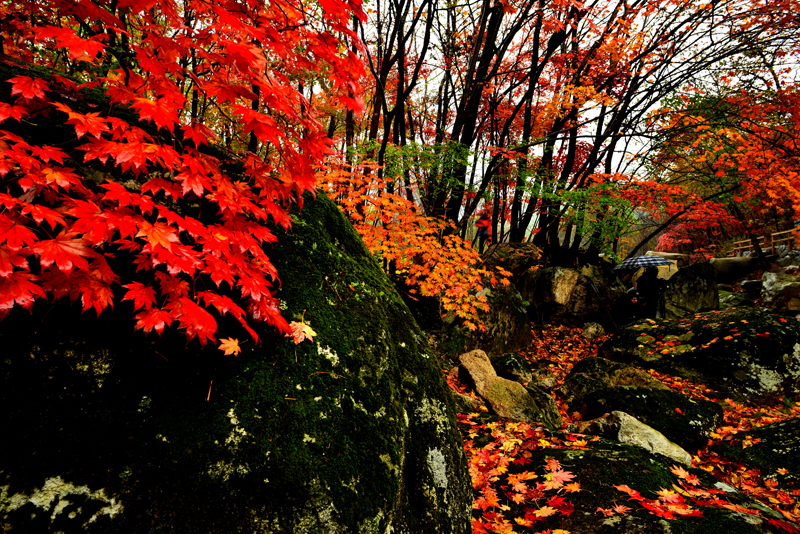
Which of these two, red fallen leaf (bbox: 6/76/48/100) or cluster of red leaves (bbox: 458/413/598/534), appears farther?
cluster of red leaves (bbox: 458/413/598/534)

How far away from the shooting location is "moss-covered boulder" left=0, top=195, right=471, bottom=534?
1.37 metres

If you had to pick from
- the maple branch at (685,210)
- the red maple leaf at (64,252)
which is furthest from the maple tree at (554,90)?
the red maple leaf at (64,252)

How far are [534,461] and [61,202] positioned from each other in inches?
176

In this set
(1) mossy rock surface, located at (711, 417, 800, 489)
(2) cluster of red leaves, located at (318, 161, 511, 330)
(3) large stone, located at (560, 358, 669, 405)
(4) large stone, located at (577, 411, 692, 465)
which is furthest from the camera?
(3) large stone, located at (560, 358, 669, 405)

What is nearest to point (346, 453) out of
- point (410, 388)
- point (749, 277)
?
point (410, 388)

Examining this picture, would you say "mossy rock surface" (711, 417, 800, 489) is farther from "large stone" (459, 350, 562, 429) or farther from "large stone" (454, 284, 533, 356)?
"large stone" (454, 284, 533, 356)

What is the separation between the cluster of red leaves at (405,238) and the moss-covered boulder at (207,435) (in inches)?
171

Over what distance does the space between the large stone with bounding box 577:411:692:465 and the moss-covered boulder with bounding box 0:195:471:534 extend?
3552 mm

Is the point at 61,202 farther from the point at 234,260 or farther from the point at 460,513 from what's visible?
the point at 460,513

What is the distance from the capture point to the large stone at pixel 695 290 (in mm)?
11969

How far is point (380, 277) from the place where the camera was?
327cm

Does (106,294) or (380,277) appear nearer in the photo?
(106,294)

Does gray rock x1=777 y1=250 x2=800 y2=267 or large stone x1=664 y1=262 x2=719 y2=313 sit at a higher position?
gray rock x1=777 y1=250 x2=800 y2=267

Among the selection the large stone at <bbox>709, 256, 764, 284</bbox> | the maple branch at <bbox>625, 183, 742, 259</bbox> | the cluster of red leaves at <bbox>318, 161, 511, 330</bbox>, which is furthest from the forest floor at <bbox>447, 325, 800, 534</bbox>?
the large stone at <bbox>709, 256, 764, 284</bbox>
